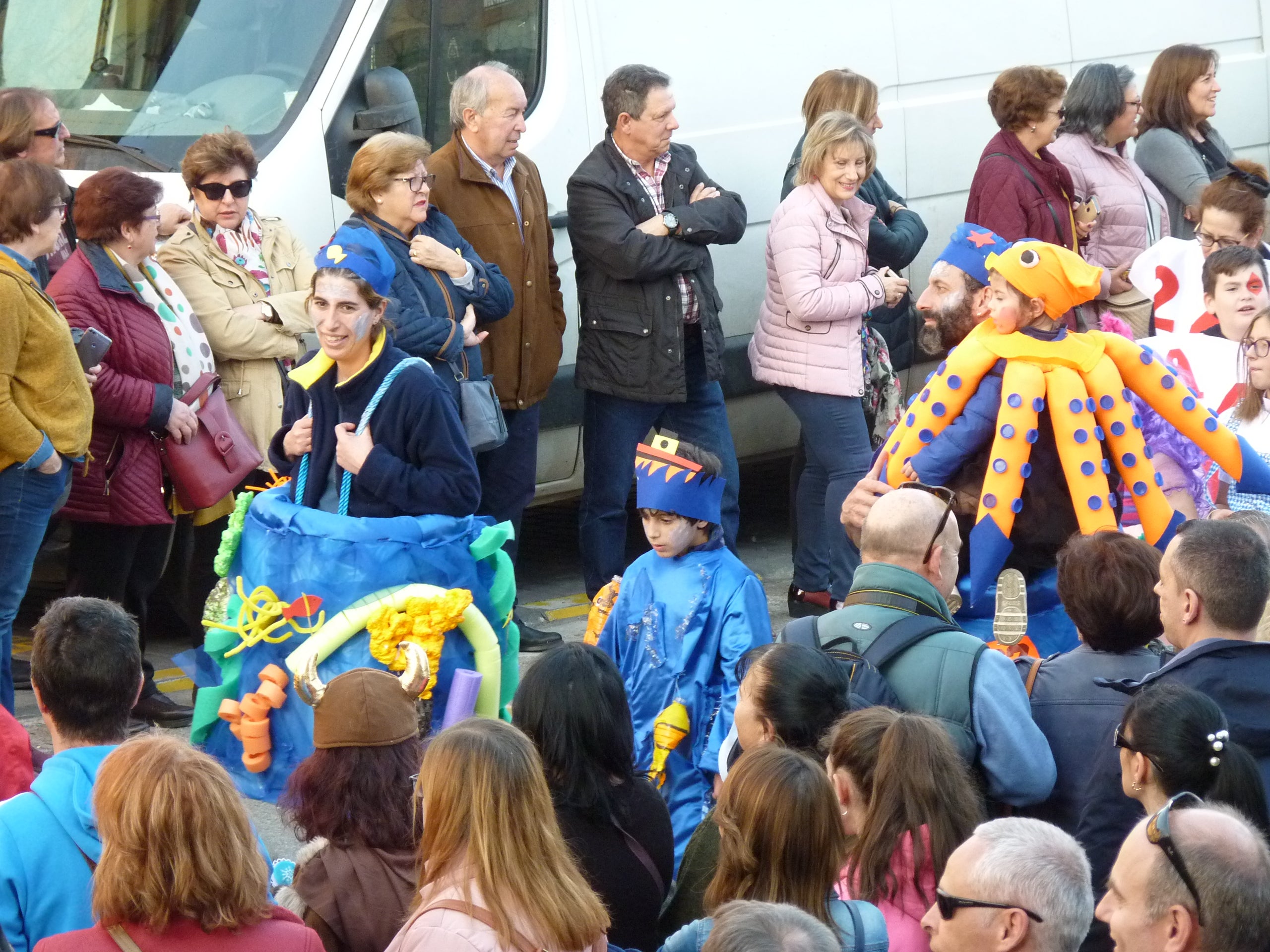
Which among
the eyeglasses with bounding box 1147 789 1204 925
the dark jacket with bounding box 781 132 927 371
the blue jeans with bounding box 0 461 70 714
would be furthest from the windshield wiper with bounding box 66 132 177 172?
the eyeglasses with bounding box 1147 789 1204 925

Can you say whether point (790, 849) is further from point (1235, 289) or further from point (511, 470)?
point (1235, 289)

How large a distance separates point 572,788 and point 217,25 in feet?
13.2

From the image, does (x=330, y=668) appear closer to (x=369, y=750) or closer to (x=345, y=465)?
(x=345, y=465)

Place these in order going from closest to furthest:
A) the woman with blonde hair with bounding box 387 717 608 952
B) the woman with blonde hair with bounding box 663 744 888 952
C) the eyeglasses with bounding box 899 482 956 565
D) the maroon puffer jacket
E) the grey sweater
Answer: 1. the woman with blonde hair with bounding box 387 717 608 952
2. the woman with blonde hair with bounding box 663 744 888 952
3. the eyeglasses with bounding box 899 482 956 565
4. the maroon puffer jacket
5. the grey sweater

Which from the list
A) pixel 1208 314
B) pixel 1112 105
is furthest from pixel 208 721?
pixel 1112 105

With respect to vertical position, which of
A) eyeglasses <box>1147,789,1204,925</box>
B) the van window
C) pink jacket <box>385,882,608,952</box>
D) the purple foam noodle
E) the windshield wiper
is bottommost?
the purple foam noodle

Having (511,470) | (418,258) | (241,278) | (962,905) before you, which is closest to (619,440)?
(511,470)

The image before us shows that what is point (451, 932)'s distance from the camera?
8.95ft

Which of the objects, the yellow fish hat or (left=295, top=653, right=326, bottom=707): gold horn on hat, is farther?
the yellow fish hat

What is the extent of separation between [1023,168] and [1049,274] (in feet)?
8.97

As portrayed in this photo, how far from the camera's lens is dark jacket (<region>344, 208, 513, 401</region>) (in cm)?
570

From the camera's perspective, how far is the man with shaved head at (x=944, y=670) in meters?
3.59

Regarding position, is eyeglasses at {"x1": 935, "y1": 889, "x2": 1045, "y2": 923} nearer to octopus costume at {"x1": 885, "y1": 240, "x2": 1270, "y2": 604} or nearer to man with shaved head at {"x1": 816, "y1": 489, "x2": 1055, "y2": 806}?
man with shaved head at {"x1": 816, "y1": 489, "x2": 1055, "y2": 806}

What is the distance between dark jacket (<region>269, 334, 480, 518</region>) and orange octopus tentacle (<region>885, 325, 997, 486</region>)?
121 cm
